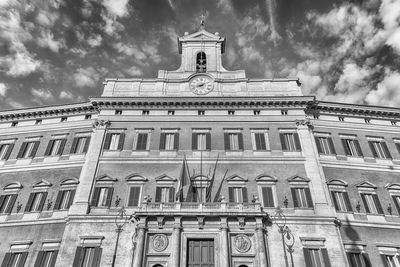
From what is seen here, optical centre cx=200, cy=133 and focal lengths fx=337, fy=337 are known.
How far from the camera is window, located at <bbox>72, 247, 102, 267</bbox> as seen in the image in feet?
79.4

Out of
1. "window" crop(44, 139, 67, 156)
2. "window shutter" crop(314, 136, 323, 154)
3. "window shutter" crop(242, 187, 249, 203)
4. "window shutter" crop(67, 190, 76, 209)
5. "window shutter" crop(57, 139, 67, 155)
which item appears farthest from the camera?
"window" crop(44, 139, 67, 156)

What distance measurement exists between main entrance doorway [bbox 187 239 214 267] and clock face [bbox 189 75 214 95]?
50.3 feet

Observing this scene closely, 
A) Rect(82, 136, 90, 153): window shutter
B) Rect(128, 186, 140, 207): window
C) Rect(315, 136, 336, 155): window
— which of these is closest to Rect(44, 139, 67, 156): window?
Rect(82, 136, 90, 153): window shutter

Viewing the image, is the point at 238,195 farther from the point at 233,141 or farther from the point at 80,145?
the point at 80,145

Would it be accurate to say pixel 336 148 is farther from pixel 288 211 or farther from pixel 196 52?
pixel 196 52

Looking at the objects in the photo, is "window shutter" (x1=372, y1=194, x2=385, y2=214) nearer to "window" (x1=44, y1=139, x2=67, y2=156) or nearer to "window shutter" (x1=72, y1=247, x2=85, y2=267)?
→ "window shutter" (x1=72, y1=247, x2=85, y2=267)

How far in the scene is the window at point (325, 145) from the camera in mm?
30922

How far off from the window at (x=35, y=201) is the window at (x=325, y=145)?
2464 cm

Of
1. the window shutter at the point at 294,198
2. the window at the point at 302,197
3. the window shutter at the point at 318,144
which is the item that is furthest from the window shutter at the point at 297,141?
the window shutter at the point at 294,198

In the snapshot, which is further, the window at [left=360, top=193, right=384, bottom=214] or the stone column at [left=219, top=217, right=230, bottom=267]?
the window at [left=360, top=193, right=384, bottom=214]

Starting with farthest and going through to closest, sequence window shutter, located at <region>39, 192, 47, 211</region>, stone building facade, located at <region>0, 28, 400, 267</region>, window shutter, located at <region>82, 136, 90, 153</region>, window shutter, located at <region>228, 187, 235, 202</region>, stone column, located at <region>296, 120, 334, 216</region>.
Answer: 1. window shutter, located at <region>82, 136, 90, 153</region>
2. window shutter, located at <region>39, 192, 47, 211</region>
3. window shutter, located at <region>228, 187, 235, 202</region>
4. stone column, located at <region>296, 120, 334, 216</region>
5. stone building facade, located at <region>0, 28, 400, 267</region>

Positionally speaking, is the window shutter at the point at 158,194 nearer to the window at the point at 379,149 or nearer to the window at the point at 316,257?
the window at the point at 316,257

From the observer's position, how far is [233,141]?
3108cm

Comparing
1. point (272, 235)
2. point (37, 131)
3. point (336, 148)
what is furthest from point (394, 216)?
point (37, 131)
